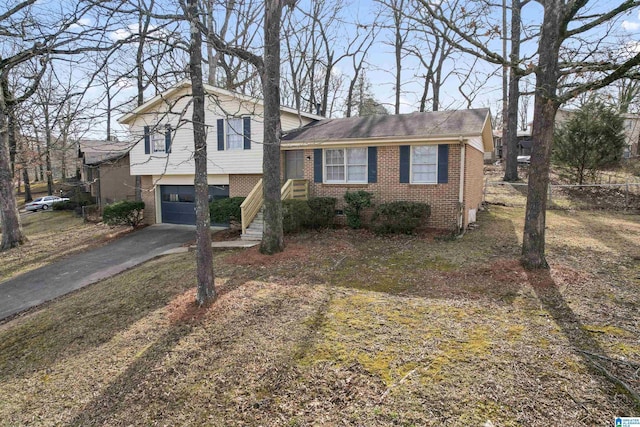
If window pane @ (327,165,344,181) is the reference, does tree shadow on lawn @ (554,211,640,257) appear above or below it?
below

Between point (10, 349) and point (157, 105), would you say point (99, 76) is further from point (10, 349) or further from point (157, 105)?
point (157, 105)

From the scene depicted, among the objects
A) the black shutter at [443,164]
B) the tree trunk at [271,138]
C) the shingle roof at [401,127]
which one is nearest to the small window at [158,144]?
the shingle roof at [401,127]

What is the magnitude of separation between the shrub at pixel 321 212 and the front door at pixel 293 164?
1853 millimetres

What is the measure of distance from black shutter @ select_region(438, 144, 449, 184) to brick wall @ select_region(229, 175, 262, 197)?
715 cm

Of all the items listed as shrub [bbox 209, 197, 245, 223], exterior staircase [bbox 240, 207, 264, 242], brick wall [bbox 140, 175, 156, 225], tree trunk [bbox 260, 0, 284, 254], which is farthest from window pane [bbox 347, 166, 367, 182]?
brick wall [bbox 140, 175, 156, 225]

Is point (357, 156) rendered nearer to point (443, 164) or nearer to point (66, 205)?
point (443, 164)

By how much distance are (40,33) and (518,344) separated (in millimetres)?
7815

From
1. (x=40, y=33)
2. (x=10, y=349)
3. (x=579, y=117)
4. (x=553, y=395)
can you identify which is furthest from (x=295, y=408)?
(x=579, y=117)

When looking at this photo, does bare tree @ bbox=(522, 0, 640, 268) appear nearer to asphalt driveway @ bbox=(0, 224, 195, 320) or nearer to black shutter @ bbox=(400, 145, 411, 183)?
black shutter @ bbox=(400, 145, 411, 183)

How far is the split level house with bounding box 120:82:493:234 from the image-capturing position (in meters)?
11.1

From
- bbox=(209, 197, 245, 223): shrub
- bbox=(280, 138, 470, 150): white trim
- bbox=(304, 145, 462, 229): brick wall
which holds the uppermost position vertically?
bbox=(280, 138, 470, 150): white trim

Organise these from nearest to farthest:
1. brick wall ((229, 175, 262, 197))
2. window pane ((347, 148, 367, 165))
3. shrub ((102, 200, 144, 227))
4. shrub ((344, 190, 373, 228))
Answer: shrub ((344, 190, 373, 228)) → window pane ((347, 148, 367, 165)) → brick wall ((229, 175, 262, 197)) → shrub ((102, 200, 144, 227))

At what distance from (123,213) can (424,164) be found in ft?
43.8

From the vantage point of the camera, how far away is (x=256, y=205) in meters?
12.8
